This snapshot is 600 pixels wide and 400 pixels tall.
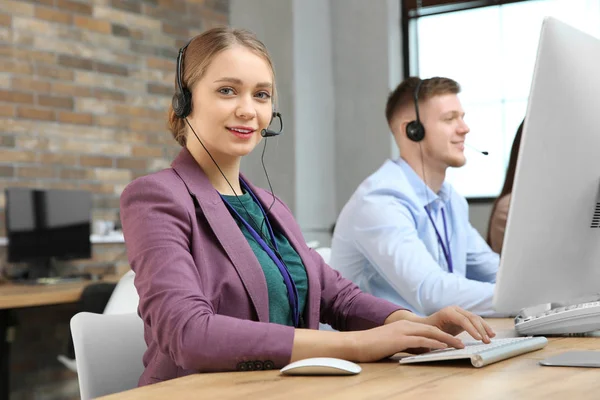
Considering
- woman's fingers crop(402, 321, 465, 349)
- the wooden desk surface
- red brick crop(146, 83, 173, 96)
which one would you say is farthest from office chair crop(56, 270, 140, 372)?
red brick crop(146, 83, 173, 96)

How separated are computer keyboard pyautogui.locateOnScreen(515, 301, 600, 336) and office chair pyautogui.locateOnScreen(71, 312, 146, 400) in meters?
0.71

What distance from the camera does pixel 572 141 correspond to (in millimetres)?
1152

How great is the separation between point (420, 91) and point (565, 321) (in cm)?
122


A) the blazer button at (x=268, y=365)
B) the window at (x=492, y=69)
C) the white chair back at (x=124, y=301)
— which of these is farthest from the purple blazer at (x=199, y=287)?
the window at (x=492, y=69)

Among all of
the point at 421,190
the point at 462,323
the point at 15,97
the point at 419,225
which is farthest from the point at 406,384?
the point at 15,97

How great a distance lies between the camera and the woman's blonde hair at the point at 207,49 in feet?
4.89

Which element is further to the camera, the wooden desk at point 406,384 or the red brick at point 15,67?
the red brick at point 15,67

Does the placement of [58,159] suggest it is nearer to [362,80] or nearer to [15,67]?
[15,67]

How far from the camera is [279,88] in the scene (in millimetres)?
5211

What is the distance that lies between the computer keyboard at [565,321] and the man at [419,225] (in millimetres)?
394

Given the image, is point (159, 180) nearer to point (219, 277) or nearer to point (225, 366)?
point (219, 277)

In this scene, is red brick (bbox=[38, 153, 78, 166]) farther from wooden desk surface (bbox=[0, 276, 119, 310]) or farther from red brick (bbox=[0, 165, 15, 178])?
wooden desk surface (bbox=[0, 276, 119, 310])

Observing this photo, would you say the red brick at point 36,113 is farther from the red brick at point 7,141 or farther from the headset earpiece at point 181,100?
the headset earpiece at point 181,100

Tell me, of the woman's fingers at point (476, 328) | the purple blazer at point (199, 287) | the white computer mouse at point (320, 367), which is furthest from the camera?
the woman's fingers at point (476, 328)
